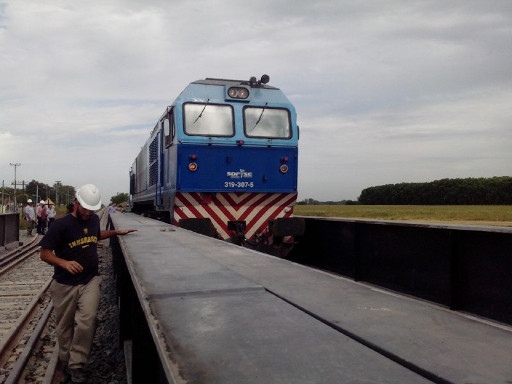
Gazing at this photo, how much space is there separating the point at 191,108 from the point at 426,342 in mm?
8067

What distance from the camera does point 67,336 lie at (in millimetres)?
5141

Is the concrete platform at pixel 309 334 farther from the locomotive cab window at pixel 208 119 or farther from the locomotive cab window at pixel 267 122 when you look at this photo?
the locomotive cab window at pixel 267 122

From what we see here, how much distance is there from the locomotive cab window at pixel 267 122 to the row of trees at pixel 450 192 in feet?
234

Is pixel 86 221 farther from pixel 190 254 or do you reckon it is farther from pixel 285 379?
pixel 285 379

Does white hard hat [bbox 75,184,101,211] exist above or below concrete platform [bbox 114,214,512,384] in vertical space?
above

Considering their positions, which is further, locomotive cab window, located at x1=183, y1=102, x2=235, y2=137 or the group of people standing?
the group of people standing

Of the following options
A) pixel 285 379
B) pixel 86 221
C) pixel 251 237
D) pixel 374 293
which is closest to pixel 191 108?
pixel 251 237

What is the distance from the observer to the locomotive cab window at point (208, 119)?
31.2 ft

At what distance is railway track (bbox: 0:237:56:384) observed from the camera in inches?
210

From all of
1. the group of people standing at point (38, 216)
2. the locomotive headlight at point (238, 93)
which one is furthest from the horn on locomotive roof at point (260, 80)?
the group of people standing at point (38, 216)

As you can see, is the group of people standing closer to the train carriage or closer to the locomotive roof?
the train carriage

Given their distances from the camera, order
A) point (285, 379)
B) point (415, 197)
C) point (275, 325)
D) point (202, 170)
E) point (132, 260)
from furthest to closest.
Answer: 1. point (415, 197)
2. point (202, 170)
3. point (132, 260)
4. point (275, 325)
5. point (285, 379)

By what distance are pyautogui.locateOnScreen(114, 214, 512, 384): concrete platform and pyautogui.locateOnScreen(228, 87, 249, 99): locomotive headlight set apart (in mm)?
6683

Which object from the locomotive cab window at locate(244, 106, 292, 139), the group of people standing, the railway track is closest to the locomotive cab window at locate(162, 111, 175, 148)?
the locomotive cab window at locate(244, 106, 292, 139)
